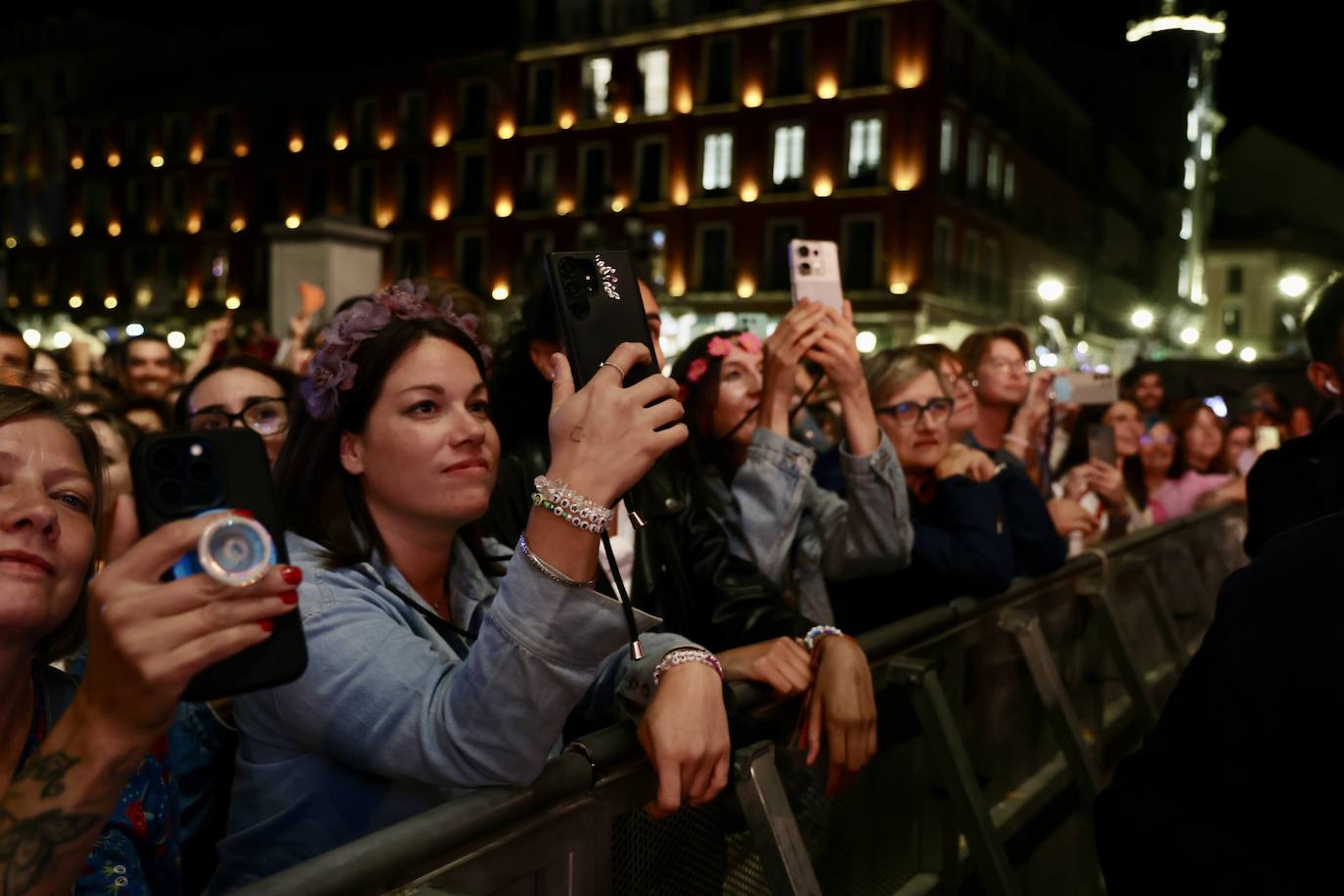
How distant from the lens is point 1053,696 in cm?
374

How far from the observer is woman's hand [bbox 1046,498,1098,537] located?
4.78m

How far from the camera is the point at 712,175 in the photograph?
112ft

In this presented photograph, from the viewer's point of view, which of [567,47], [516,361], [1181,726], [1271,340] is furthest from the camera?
[1271,340]

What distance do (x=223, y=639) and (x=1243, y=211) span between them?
215 ft

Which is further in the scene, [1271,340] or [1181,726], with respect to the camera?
[1271,340]

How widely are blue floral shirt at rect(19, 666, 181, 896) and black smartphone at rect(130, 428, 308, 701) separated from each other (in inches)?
23.7

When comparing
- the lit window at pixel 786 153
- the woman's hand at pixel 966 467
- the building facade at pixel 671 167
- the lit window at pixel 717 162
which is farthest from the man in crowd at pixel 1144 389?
the lit window at pixel 717 162

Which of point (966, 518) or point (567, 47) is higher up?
point (567, 47)

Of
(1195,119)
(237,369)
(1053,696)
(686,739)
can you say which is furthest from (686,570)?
(1195,119)

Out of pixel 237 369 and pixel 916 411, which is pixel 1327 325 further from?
pixel 237 369

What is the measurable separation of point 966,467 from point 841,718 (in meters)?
1.71

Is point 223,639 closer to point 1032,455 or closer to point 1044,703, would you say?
point 1044,703

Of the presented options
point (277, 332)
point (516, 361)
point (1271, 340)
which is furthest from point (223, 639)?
point (1271, 340)

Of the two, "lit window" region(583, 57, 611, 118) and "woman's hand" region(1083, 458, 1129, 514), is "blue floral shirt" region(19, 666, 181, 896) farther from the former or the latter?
"lit window" region(583, 57, 611, 118)
